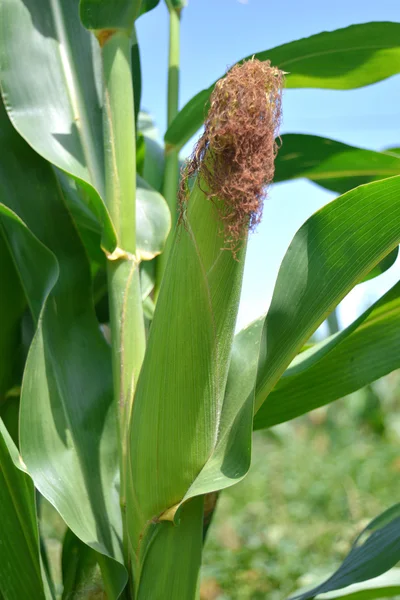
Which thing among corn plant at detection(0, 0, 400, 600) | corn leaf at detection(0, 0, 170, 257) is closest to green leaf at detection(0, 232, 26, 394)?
corn plant at detection(0, 0, 400, 600)

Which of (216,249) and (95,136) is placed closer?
(216,249)

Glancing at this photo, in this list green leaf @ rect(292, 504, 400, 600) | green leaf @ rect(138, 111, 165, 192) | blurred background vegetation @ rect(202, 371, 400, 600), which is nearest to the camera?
green leaf @ rect(292, 504, 400, 600)

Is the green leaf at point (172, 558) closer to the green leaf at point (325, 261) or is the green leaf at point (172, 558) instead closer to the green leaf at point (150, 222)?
the green leaf at point (325, 261)

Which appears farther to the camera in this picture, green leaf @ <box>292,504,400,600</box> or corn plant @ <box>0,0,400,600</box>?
green leaf @ <box>292,504,400,600</box>

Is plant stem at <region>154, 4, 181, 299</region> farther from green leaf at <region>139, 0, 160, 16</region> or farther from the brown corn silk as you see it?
the brown corn silk

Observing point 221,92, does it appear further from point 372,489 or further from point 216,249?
point 372,489

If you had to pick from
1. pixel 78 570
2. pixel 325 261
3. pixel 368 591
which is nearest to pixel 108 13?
pixel 325 261

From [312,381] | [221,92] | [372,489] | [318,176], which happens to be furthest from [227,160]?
[372,489]
